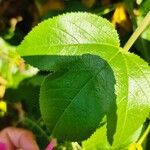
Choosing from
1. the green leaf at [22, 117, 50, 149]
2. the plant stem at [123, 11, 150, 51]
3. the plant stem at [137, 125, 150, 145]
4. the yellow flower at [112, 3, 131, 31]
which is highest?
the plant stem at [123, 11, 150, 51]

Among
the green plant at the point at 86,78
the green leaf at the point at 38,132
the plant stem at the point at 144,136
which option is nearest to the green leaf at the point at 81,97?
the green plant at the point at 86,78

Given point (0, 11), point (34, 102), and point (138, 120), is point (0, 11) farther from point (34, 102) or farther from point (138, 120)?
point (138, 120)

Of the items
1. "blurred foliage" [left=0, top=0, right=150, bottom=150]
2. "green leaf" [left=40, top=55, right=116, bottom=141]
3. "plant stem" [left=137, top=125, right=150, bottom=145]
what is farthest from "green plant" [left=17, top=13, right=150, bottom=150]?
"blurred foliage" [left=0, top=0, right=150, bottom=150]

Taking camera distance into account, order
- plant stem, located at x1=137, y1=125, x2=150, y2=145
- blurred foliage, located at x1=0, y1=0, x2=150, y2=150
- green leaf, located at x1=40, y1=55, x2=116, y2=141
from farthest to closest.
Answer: blurred foliage, located at x1=0, y1=0, x2=150, y2=150 → plant stem, located at x1=137, y1=125, x2=150, y2=145 → green leaf, located at x1=40, y1=55, x2=116, y2=141

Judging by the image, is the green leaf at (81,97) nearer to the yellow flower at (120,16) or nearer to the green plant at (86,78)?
the green plant at (86,78)

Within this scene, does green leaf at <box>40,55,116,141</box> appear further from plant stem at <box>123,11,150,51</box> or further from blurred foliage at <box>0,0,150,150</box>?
blurred foliage at <box>0,0,150,150</box>

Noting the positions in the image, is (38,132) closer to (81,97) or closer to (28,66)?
(28,66)
